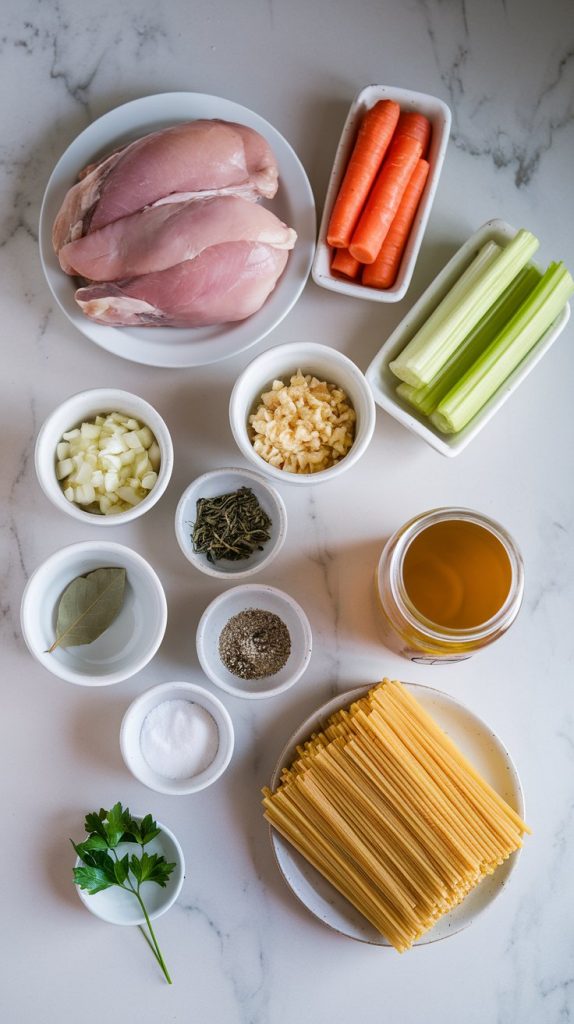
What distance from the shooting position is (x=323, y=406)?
1608mm

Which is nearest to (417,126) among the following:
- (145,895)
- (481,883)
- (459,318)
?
(459,318)

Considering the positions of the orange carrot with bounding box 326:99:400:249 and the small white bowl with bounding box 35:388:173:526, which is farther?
the orange carrot with bounding box 326:99:400:249

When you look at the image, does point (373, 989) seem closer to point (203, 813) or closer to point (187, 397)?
point (203, 813)

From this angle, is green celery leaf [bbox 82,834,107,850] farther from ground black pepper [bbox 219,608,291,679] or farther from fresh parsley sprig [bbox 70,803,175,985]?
ground black pepper [bbox 219,608,291,679]

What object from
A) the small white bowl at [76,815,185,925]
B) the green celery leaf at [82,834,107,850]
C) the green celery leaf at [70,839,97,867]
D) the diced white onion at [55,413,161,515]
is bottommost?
the small white bowl at [76,815,185,925]

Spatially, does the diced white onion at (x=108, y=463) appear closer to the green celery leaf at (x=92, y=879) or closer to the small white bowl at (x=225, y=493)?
the small white bowl at (x=225, y=493)

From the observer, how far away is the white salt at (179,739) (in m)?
1.62

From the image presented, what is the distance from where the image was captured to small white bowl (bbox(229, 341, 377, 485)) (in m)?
1.55

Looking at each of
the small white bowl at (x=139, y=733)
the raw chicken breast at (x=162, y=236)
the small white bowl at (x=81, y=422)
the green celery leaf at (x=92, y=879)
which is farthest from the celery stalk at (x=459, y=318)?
the green celery leaf at (x=92, y=879)

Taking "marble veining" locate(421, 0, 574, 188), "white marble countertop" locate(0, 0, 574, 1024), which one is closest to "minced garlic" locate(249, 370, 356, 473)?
"white marble countertop" locate(0, 0, 574, 1024)

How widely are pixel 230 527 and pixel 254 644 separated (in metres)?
0.22

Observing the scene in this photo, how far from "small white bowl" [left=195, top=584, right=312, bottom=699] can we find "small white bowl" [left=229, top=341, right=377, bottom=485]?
238 mm

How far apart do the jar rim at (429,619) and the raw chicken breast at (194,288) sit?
1.67ft

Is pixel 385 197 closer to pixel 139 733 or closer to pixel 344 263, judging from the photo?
pixel 344 263
